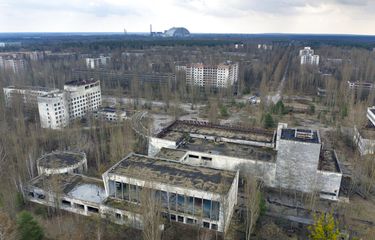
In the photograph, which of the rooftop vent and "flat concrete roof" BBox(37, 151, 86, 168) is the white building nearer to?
"flat concrete roof" BBox(37, 151, 86, 168)

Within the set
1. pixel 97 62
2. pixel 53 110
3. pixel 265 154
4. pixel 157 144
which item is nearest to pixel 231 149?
pixel 265 154

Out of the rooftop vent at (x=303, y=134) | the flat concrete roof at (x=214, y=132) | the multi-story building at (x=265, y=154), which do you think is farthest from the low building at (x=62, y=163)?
the rooftop vent at (x=303, y=134)

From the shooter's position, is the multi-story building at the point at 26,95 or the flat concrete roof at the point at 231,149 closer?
the flat concrete roof at the point at 231,149

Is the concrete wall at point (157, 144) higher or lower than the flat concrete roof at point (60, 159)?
higher

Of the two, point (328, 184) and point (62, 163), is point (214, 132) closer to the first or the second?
point (328, 184)

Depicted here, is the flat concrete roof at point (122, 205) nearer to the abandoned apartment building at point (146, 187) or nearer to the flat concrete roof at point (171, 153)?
the abandoned apartment building at point (146, 187)

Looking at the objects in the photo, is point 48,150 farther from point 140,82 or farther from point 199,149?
point 140,82
